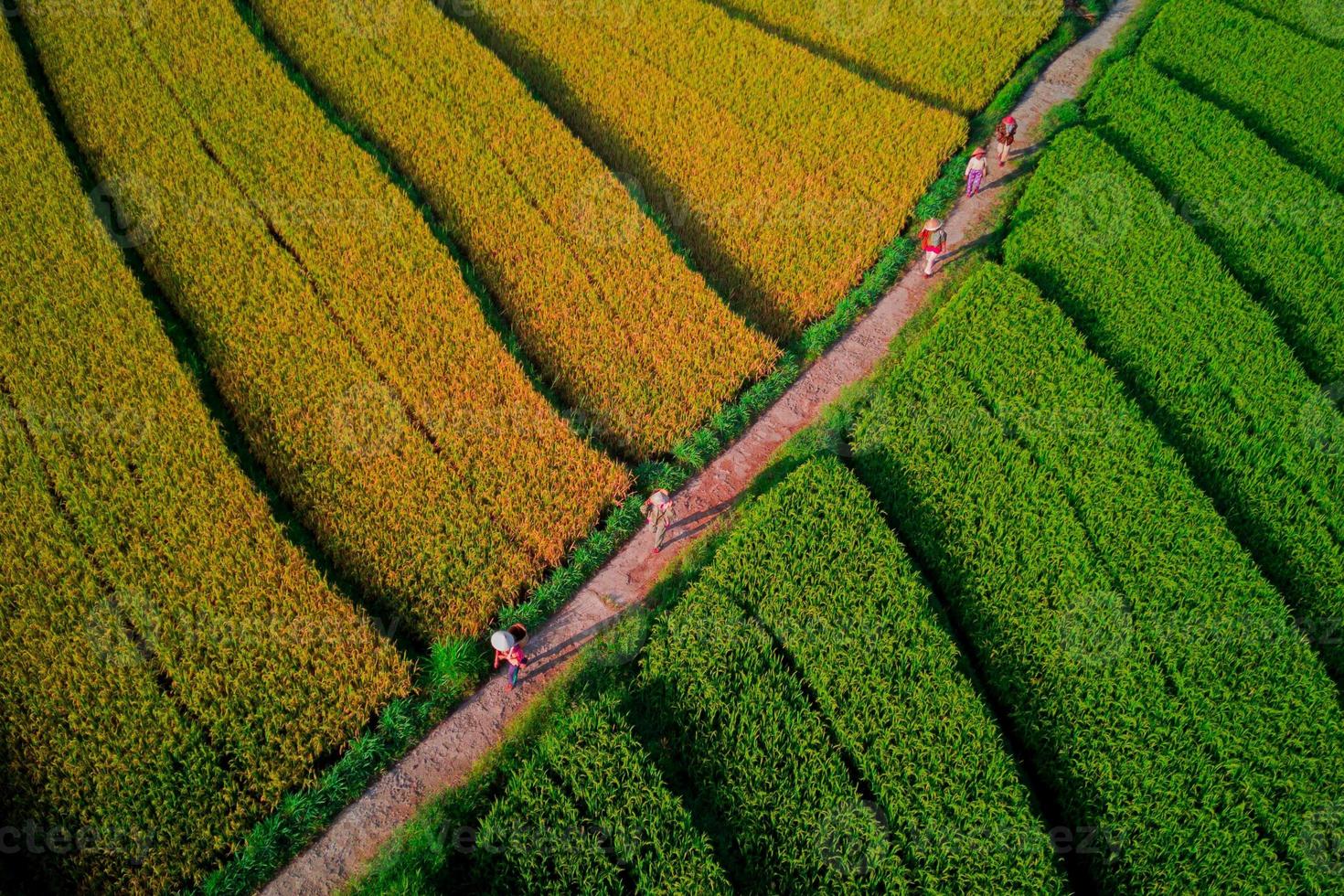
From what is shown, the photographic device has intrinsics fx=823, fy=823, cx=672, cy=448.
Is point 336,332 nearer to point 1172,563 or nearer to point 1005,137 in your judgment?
point 1172,563

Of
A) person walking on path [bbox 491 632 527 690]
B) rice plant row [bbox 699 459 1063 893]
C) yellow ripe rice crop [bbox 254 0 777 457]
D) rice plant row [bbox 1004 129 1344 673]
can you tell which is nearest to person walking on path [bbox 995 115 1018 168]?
rice plant row [bbox 1004 129 1344 673]

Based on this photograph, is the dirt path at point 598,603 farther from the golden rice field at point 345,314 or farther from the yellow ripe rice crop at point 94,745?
the yellow ripe rice crop at point 94,745

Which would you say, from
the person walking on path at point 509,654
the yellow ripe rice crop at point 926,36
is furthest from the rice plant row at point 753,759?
the yellow ripe rice crop at point 926,36

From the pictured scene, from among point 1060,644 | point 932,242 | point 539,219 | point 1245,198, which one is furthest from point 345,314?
point 1245,198

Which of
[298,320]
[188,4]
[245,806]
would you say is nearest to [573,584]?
[245,806]

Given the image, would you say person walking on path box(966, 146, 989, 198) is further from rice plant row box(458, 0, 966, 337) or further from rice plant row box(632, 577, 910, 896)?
rice plant row box(632, 577, 910, 896)
